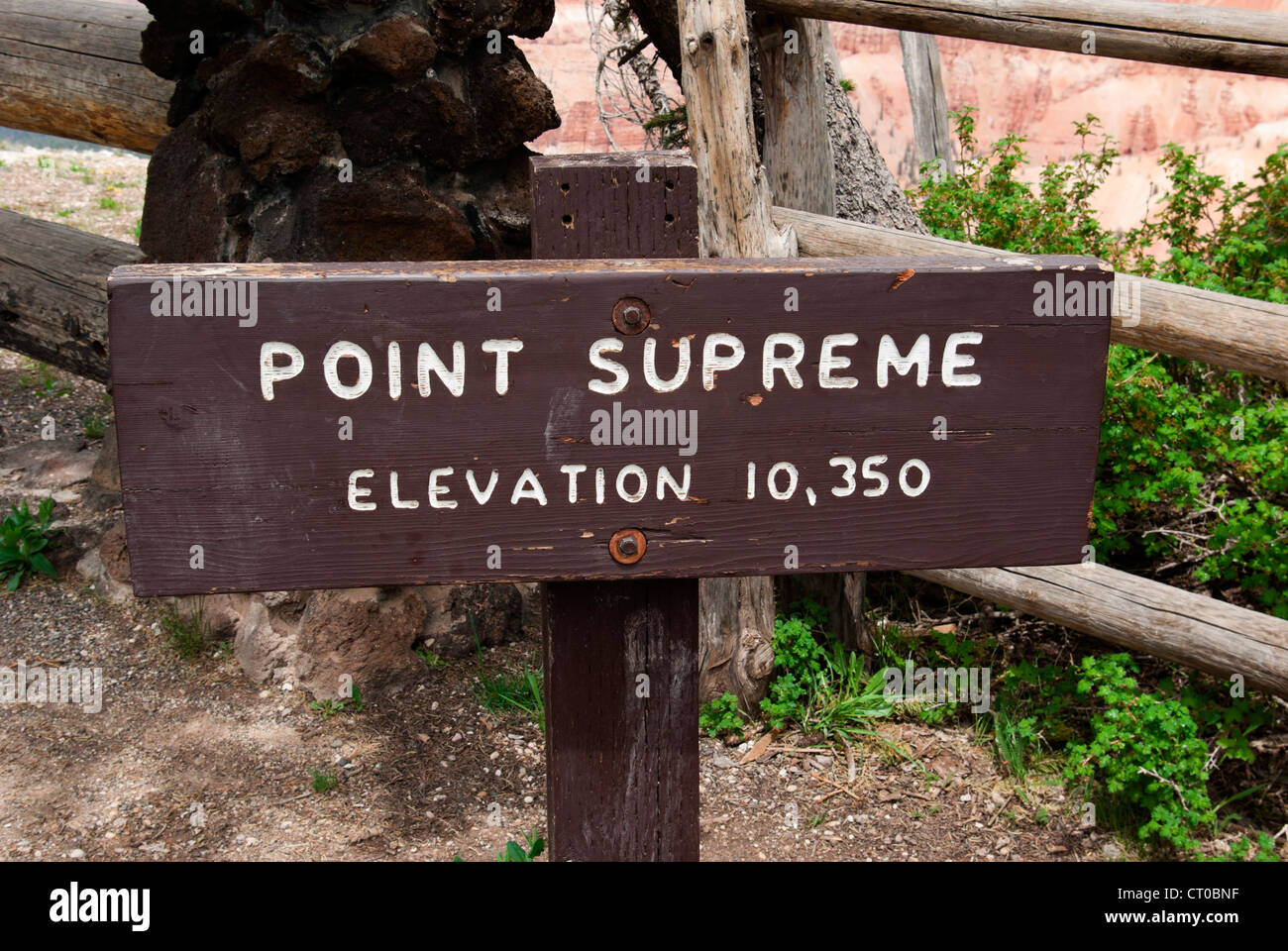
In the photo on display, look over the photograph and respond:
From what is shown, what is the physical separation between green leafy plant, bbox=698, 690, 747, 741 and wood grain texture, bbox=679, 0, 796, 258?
57.0 inches

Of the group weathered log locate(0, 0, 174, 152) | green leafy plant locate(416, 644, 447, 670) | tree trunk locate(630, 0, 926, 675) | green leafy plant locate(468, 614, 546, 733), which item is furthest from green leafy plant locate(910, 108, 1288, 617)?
weathered log locate(0, 0, 174, 152)

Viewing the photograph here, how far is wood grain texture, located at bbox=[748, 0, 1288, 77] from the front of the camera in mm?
2982

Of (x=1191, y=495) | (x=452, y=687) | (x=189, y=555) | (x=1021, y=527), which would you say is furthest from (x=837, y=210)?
(x=189, y=555)

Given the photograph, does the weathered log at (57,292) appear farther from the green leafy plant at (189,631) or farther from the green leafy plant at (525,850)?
the green leafy plant at (525,850)

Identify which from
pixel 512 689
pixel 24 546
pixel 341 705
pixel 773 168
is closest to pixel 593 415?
pixel 512 689

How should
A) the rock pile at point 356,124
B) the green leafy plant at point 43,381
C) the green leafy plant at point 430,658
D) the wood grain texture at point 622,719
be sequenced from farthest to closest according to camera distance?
the green leafy plant at point 43,381, the green leafy plant at point 430,658, the rock pile at point 356,124, the wood grain texture at point 622,719

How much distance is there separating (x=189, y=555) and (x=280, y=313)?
0.33m

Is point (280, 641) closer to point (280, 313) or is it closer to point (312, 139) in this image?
point (312, 139)

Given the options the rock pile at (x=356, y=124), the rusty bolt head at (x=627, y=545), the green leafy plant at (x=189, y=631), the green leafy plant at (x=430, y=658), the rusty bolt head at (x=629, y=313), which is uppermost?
the rock pile at (x=356, y=124)

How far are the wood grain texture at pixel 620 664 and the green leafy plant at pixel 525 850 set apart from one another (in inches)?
39.2

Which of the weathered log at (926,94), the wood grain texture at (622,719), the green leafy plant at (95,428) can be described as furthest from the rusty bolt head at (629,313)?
the weathered log at (926,94)

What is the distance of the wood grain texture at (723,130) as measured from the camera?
313cm

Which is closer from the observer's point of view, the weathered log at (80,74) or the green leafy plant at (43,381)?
the weathered log at (80,74)

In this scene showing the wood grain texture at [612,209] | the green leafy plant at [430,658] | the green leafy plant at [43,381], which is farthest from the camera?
the green leafy plant at [43,381]
